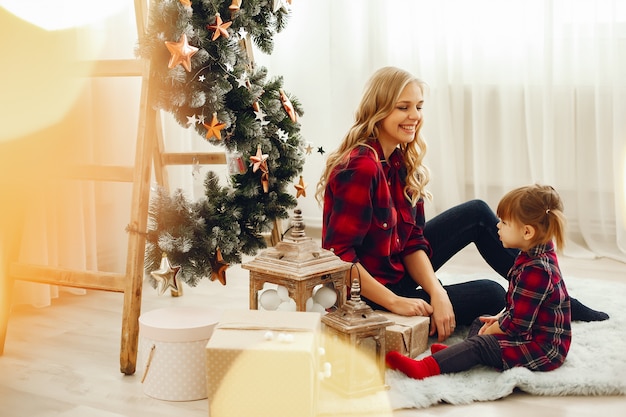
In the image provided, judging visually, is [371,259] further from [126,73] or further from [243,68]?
[126,73]

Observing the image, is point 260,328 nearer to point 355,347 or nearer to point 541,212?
point 355,347

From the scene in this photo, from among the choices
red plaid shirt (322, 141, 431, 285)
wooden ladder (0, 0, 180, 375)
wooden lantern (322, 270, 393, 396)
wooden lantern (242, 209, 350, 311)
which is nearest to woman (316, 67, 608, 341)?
red plaid shirt (322, 141, 431, 285)

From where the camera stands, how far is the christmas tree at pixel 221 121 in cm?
192

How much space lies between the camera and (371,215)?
6.34 feet

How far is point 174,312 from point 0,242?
1.97 ft

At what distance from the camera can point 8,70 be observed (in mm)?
2227

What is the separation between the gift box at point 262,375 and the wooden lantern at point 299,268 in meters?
0.20

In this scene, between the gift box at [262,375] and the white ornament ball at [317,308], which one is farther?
the white ornament ball at [317,308]

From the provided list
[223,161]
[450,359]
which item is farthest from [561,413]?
[223,161]

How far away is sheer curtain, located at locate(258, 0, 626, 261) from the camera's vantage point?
3.08 metres

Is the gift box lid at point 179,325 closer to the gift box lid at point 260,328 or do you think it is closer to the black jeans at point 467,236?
the gift box lid at point 260,328

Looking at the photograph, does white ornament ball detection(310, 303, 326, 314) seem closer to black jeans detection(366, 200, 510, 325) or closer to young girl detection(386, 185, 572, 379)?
young girl detection(386, 185, 572, 379)

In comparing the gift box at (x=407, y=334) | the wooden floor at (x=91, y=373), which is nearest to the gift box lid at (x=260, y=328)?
the wooden floor at (x=91, y=373)

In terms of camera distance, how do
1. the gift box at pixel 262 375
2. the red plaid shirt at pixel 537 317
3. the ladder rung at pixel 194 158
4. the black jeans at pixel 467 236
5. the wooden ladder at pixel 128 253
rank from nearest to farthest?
the gift box at pixel 262 375, the red plaid shirt at pixel 537 317, the wooden ladder at pixel 128 253, the black jeans at pixel 467 236, the ladder rung at pixel 194 158
